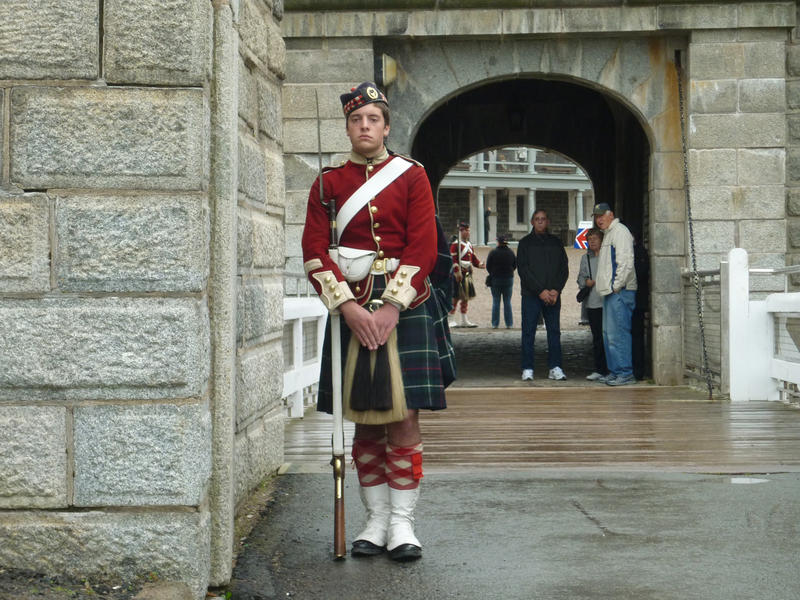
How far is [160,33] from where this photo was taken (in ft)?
12.6

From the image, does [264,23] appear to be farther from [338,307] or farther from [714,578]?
[714,578]

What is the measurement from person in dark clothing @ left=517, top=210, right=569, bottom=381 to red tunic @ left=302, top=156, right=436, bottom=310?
777cm

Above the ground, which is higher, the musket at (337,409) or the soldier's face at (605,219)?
the soldier's face at (605,219)

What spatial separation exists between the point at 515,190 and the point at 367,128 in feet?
184

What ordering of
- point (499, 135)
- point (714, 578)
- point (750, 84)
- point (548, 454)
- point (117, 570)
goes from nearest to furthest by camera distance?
point (117, 570) → point (714, 578) → point (548, 454) → point (750, 84) → point (499, 135)

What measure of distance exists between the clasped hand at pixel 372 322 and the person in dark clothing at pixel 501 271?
53.2 feet

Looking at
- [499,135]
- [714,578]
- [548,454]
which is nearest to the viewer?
[714,578]

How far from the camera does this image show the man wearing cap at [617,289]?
11.6 m

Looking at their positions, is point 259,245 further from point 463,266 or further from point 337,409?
point 463,266

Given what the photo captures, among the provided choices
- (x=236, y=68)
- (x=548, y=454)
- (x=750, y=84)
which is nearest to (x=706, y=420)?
(x=548, y=454)

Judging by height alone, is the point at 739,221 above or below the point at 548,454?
above

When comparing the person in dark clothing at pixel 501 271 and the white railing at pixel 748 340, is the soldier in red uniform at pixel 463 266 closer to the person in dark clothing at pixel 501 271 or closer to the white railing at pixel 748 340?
the person in dark clothing at pixel 501 271

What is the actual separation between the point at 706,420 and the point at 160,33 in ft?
19.8

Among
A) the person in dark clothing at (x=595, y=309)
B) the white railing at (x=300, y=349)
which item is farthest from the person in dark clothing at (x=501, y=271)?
the white railing at (x=300, y=349)
